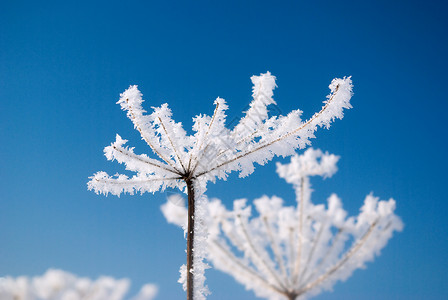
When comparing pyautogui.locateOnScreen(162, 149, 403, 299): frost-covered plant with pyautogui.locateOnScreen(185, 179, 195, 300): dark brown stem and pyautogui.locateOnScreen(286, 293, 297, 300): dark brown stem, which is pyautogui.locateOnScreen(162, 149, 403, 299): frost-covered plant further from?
pyautogui.locateOnScreen(185, 179, 195, 300): dark brown stem

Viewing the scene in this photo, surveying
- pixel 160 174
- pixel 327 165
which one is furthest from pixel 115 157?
pixel 327 165

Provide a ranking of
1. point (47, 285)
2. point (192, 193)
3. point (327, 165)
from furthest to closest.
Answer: point (47, 285), point (327, 165), point (192, 193)

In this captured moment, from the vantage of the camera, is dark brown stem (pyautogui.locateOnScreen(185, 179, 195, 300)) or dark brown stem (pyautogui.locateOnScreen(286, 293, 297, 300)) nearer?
dark brown stem (pyautogui.locateOnScreen(185, 179, 195, 300))

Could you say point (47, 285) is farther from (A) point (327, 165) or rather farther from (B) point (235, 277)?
(A) point (327, 165)

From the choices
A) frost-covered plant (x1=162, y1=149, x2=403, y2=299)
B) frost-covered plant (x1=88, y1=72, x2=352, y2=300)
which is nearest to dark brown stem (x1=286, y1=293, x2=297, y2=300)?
frost-covered plant (x1=162, y1=149, x2=403, y2=299)

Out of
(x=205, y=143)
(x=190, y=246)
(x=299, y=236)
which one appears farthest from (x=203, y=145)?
(x=299, y=236)

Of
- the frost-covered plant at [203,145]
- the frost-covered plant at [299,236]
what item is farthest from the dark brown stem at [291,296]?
the frost-covered plant at [203,145]

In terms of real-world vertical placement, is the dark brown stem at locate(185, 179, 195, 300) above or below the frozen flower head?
below

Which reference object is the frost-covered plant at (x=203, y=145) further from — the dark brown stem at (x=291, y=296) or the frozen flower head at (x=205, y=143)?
the dark brown stem at (x=291, y=296)

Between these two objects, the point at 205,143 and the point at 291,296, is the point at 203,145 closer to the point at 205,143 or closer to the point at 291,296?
the point at 205,143
